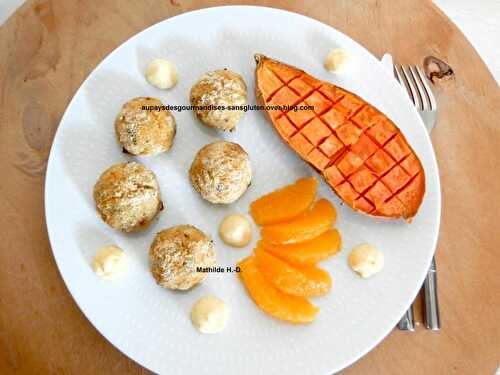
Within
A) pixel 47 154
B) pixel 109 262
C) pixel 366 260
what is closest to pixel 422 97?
pixel 366 260

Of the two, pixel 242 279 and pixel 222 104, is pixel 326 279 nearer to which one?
pixel 242 279

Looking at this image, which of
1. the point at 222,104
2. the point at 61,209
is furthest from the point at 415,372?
the point at 61,209

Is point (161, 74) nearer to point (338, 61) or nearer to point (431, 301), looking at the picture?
point (338, 61)

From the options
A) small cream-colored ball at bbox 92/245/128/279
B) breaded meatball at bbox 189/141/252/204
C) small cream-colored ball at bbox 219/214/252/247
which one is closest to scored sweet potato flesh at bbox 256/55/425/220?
breaded meatball at bbox 189/141/252/204

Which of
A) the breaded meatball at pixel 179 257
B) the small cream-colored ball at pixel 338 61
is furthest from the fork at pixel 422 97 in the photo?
the breaded meatball at pixel 179 257

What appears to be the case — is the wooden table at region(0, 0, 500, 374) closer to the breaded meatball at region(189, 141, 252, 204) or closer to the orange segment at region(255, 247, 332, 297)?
the orange segment at region(255, 247, 332, 297)

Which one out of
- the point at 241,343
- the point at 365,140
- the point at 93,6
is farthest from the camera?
the point at 93,6
